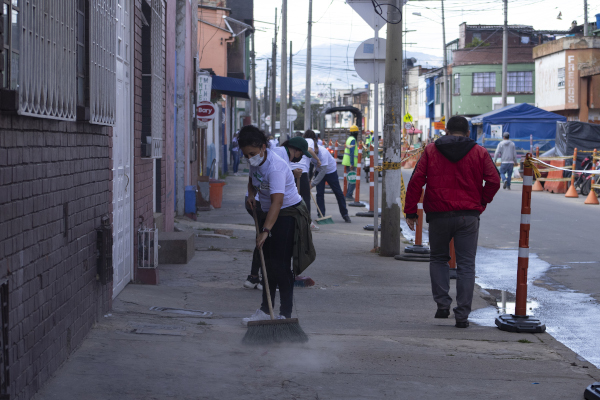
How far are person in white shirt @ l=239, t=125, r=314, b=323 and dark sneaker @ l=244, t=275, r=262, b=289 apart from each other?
1750 mm

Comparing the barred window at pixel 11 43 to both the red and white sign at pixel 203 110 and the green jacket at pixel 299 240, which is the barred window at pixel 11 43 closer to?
the green jacket at pixel 299 240

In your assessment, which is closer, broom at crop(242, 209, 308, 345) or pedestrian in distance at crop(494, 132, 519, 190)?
broom at crop(242, 209, 308, 345)

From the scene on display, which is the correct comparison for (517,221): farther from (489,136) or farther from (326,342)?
(489,136)

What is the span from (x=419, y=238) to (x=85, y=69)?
6494 millimetres

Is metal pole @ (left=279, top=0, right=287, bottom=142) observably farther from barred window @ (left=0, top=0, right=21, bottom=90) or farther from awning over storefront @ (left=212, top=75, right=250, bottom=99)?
barred window @ (left=0, top=0, right=21, bottom=90)

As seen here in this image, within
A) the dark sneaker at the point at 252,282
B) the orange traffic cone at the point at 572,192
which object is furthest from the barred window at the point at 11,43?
the orange traffic cone at the point at 572,192

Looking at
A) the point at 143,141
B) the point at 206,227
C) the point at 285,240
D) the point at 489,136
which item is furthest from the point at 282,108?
the point at 285,240

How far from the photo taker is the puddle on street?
6055 millimetres

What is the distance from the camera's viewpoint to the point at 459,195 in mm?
6266

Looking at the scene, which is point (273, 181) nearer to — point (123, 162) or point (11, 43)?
point (123, 162)

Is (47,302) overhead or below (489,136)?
below

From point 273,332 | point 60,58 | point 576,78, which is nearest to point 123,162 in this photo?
point 273,332

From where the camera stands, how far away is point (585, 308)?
24.0 feet

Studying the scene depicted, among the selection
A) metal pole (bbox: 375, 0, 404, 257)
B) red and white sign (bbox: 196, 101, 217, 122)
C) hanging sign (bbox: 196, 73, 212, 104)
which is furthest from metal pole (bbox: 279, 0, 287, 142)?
metal pole (bbox: 375, 0, 404, 257)
